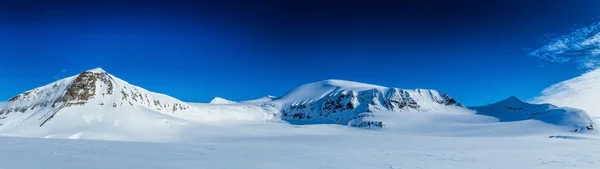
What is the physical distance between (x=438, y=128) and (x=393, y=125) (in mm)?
17050

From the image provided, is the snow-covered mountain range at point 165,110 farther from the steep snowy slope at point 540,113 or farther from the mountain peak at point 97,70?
the mountain peak at point 97,70

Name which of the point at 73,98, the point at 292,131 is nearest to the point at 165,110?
the point at 73,98

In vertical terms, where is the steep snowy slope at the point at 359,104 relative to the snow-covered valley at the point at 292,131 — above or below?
above

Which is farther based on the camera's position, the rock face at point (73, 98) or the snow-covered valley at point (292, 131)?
the rock face at point (73, 98)

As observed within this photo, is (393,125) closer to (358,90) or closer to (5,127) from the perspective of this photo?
(358,90)

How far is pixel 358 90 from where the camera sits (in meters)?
184

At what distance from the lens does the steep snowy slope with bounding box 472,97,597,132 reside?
104 meters

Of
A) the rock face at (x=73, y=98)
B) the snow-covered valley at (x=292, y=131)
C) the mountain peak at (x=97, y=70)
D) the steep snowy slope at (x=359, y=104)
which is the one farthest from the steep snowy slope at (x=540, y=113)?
the mountain peak at (x=97, y=70)

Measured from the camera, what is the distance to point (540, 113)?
127 m

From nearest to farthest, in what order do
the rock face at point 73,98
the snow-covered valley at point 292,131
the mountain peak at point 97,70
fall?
the snow-covered valley at point 292,131 < the rock face at point 73,98 < the mountain peak at point 97,70

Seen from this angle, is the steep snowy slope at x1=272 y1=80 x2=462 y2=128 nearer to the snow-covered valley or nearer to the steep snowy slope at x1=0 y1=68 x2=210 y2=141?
the snow-covered valley

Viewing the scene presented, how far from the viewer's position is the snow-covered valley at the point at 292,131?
64.5 feet

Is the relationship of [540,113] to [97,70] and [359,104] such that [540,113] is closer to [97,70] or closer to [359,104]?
[359,104]

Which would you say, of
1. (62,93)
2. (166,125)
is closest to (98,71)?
(62,93)
